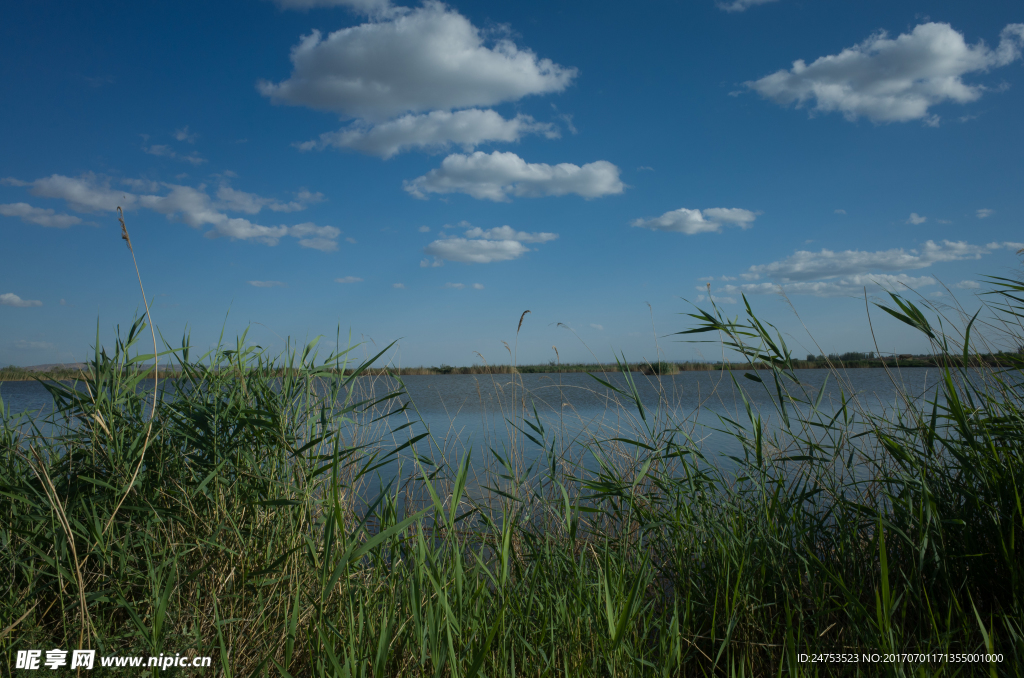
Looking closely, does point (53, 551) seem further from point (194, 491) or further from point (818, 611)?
point (818, 611)

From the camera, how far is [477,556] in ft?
6.76

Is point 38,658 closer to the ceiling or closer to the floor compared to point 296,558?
closer to the floor

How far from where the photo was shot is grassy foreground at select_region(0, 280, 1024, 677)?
6.32ft

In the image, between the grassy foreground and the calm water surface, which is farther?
the calm water surface

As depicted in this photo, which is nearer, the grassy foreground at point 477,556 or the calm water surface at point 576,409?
the grassy foreground at point 477,556

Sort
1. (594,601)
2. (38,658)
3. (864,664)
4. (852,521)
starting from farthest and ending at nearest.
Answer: (852,521) < (594,601) < (38,658) < (864,664)

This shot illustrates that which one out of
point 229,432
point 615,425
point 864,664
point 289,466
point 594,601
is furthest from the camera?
point 615,425

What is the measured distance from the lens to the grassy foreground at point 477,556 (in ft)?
6.32

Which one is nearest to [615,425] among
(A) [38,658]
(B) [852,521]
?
(B) [852,521]

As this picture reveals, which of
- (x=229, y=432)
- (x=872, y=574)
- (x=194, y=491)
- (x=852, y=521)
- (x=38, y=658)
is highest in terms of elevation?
(x=229, y=432)

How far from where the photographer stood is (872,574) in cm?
239

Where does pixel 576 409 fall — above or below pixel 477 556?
above

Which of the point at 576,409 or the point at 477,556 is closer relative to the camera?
the point at 477,556

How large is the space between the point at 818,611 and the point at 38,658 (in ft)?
10.2
